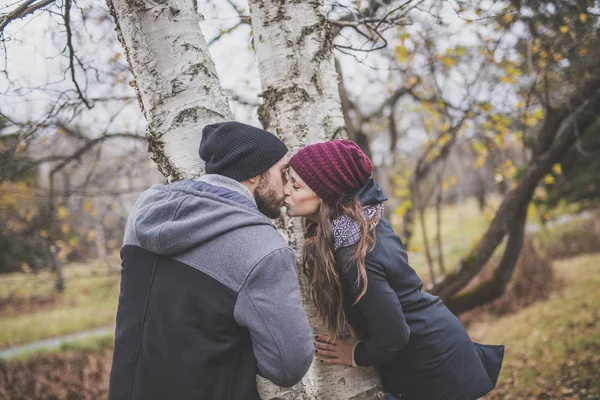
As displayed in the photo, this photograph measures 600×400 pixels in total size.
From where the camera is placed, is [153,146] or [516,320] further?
[516,320]

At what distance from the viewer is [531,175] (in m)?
4.06

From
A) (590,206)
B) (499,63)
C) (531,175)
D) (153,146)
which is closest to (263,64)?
(153,146)

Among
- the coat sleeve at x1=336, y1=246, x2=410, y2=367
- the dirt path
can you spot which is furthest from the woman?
the dirt path

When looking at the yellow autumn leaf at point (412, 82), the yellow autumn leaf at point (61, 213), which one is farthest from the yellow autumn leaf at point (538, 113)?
the yellow autumn leaf at point (61, 213)

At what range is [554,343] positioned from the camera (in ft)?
18.5

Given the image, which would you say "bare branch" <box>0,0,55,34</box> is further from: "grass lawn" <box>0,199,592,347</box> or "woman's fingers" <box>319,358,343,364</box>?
"grass lawn" <box>0,199,592,347</box>

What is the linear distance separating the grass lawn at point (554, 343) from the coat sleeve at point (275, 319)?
411 cm

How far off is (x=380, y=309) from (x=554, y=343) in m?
5.28

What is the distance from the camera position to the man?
1344mm

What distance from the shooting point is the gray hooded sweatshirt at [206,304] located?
4.41 ft

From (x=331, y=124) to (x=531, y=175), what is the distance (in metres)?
2.89

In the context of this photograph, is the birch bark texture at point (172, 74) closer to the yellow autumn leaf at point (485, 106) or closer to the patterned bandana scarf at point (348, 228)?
the patterned bandana scarf at point (348, 228)

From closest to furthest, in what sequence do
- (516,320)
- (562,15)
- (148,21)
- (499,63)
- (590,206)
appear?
(148,21), (562,15), (499,63), (516,320), (590,206)

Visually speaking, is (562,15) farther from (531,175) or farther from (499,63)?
(531,175)
